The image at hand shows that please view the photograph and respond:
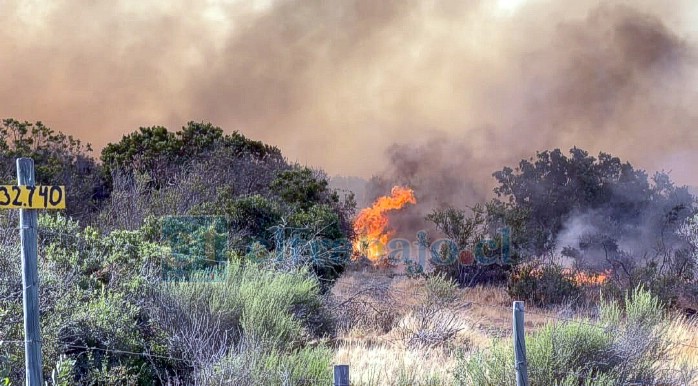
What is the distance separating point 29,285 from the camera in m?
6.32

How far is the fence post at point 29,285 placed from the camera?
20.6 feet

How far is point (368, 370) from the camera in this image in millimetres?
8703

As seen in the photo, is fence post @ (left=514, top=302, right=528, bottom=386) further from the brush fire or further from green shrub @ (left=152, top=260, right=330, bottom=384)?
the brush fire

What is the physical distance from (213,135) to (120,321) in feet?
58.1

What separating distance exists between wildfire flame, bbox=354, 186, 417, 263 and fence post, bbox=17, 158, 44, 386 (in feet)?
48.6

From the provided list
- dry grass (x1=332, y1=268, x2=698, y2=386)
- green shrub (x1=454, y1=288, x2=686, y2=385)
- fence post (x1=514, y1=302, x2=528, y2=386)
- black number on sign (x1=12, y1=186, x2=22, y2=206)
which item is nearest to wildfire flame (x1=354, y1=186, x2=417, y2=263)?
dry grass (x1=332, y1=268, x2=698, y2=386)

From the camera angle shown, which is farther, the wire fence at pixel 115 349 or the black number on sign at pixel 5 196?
the wire fence at pixel 115 349

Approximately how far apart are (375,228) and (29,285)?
19490 millimetres

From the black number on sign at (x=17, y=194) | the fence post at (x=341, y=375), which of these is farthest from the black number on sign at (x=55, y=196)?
the fence post at (x=341, y=375)

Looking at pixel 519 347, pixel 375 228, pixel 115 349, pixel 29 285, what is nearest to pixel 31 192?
pixel 29 285

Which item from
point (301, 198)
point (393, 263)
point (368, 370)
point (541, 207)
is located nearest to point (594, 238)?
point (541, 207)

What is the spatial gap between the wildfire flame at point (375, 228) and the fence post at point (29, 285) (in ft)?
48.6

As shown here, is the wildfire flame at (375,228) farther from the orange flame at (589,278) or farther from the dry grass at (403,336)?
the orange flame at (589,278)

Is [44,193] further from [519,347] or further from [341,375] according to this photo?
[519,347]
